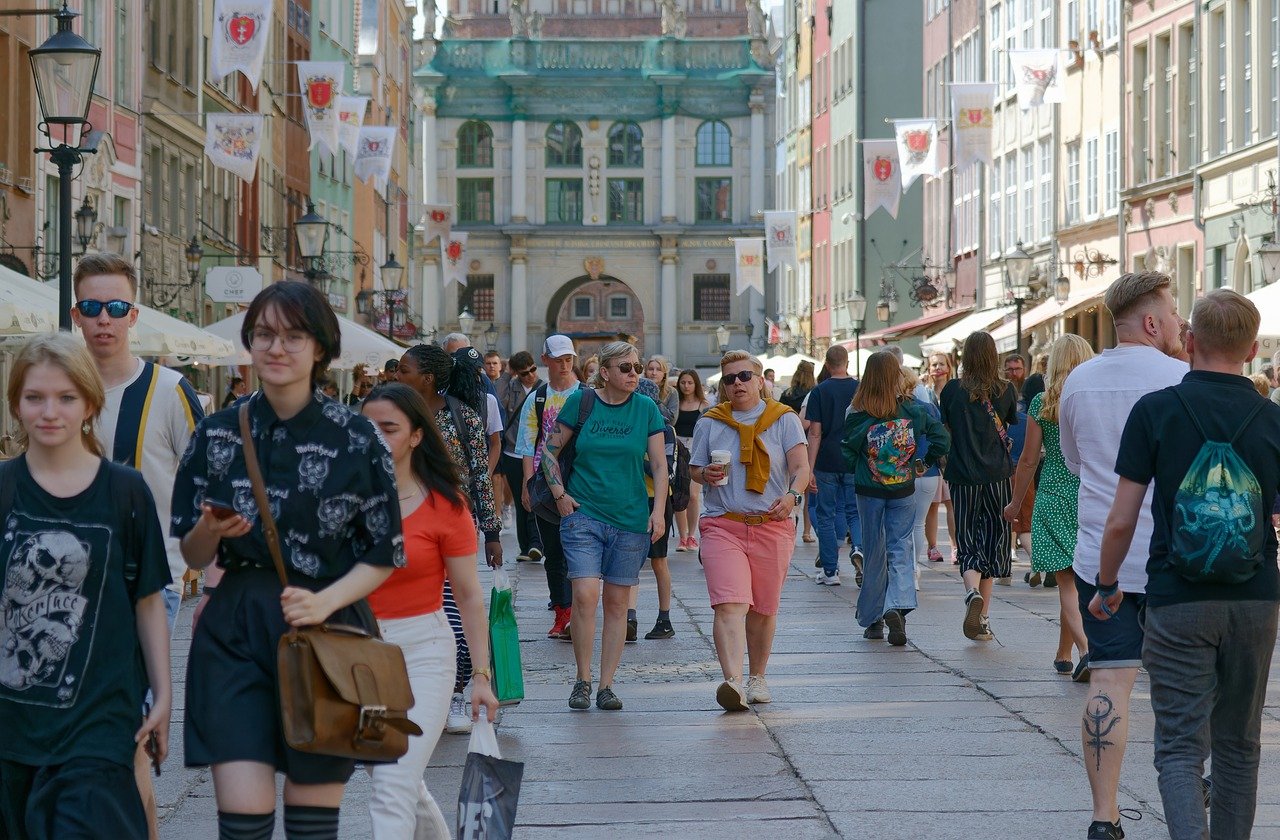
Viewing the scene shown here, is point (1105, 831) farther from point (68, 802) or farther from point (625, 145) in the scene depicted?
point (625, 145)

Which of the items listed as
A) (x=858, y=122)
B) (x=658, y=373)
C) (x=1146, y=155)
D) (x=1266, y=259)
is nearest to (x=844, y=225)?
(x=858, y=122)

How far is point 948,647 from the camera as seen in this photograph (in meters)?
12.0

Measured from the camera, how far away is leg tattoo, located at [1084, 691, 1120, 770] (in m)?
6.41

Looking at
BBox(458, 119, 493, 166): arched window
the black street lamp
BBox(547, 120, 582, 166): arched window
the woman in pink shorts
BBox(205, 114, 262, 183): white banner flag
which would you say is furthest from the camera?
BBox(547, 120, 582, 166): arched window

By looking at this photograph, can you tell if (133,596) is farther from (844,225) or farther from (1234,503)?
(844,225)

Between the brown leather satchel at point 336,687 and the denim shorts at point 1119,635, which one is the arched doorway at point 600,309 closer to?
the denim shorts at point 1119,635

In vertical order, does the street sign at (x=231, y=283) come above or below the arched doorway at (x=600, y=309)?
below

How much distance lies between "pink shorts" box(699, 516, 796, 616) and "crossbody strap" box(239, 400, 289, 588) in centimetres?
515

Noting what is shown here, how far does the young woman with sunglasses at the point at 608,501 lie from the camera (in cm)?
964

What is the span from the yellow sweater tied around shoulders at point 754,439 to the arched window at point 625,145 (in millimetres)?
82420

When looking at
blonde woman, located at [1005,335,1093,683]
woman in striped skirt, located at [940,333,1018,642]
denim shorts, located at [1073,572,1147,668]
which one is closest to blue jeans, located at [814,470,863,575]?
woman in striped skirt, located at [940,333,1018,642]

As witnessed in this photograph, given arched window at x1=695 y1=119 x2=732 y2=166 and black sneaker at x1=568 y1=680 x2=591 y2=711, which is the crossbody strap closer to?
black sneaker at x1=568 y1=680 x2=591 y2=711

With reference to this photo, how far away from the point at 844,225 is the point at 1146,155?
98.8 ft

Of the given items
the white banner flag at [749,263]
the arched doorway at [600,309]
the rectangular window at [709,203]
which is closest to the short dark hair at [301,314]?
the white banner flag at [749,263]
